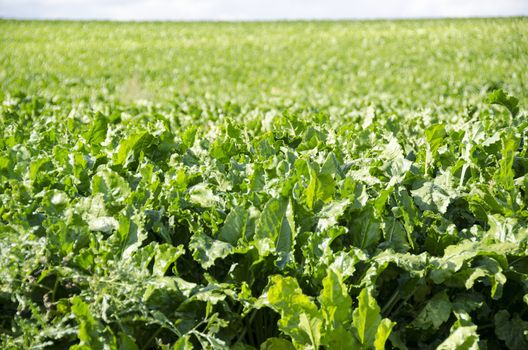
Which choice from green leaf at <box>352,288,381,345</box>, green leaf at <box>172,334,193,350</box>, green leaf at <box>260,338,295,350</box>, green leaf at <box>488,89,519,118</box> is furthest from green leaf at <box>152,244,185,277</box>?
green leaf at <box>488,89,519,118</box>

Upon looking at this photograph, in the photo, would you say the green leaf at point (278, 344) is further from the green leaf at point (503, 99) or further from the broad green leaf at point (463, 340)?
the green leaf at point (503, 99)

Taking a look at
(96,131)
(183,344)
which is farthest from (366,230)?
(96,131)

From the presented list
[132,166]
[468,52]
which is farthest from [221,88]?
[132,166]

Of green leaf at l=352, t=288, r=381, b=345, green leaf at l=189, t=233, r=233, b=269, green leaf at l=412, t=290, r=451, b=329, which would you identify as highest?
green leaf at l=189, t=233, r=233, b=269

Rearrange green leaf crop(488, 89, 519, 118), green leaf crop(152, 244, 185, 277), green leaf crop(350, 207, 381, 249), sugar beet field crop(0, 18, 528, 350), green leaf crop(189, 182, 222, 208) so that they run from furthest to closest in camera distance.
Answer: green leaf crop(488, 89, 519, 118) → green leaf crop(189, 182, 222, 208) → green leaf crop(350, 207, 381, 249) → green leaf crop(152, 244, 185, 277) → sugar beet field crop(0, 18, 528, 350)

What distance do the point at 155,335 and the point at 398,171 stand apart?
1.50 meters

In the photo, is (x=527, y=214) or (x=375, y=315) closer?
(x=375, y=315)

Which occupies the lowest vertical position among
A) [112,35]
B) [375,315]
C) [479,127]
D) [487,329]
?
[487,329]

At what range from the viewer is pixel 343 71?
80.7ft

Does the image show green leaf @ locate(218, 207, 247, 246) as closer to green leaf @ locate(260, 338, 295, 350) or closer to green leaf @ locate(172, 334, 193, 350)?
green leaf @ locate(260, 338, 295, 350)

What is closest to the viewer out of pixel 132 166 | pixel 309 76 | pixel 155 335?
pixel 155 335

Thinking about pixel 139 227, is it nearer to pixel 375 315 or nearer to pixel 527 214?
pixel 375 315

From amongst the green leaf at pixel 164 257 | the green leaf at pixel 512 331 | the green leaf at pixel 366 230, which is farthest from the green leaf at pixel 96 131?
the green leaf at pixel 512 331

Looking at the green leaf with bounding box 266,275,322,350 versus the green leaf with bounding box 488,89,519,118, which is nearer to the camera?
the green leaf with bounding box 266,275,322,350
